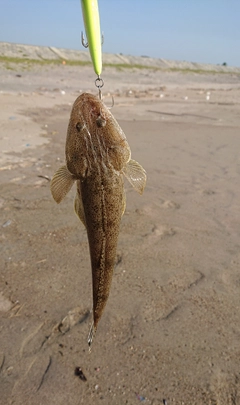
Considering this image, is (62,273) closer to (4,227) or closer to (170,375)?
(4,227)

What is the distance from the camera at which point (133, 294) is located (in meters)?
4.93

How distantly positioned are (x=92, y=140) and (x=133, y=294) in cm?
282

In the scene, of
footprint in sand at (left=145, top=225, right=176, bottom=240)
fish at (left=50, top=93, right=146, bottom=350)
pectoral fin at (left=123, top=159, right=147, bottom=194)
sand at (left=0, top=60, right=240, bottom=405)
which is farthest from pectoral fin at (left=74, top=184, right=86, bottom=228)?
footprint in sand at (left=145, top=225, right=176, bottom=240)

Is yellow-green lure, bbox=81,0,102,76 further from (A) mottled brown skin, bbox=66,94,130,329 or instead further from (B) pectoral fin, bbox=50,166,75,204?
(B) pectoral fin, bbox=50,166,75,204

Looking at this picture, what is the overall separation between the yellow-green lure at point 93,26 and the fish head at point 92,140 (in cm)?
43

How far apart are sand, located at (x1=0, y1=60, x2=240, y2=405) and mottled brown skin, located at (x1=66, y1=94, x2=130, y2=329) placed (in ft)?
5.05

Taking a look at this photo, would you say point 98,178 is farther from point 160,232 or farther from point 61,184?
point 160,232

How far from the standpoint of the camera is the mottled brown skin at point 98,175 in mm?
2400

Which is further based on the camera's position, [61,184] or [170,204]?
[170,204]

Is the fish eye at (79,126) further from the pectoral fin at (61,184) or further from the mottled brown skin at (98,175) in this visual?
the pectoral fin at (61,184)

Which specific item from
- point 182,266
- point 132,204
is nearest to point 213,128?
point 132,204

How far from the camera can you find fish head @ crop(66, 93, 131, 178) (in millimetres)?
2480

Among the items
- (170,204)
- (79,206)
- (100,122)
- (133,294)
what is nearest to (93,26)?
(100,122)

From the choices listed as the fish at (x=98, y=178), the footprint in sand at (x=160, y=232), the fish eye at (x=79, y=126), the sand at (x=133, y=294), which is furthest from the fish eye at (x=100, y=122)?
the footprint in sand at (x=160, y=232)
